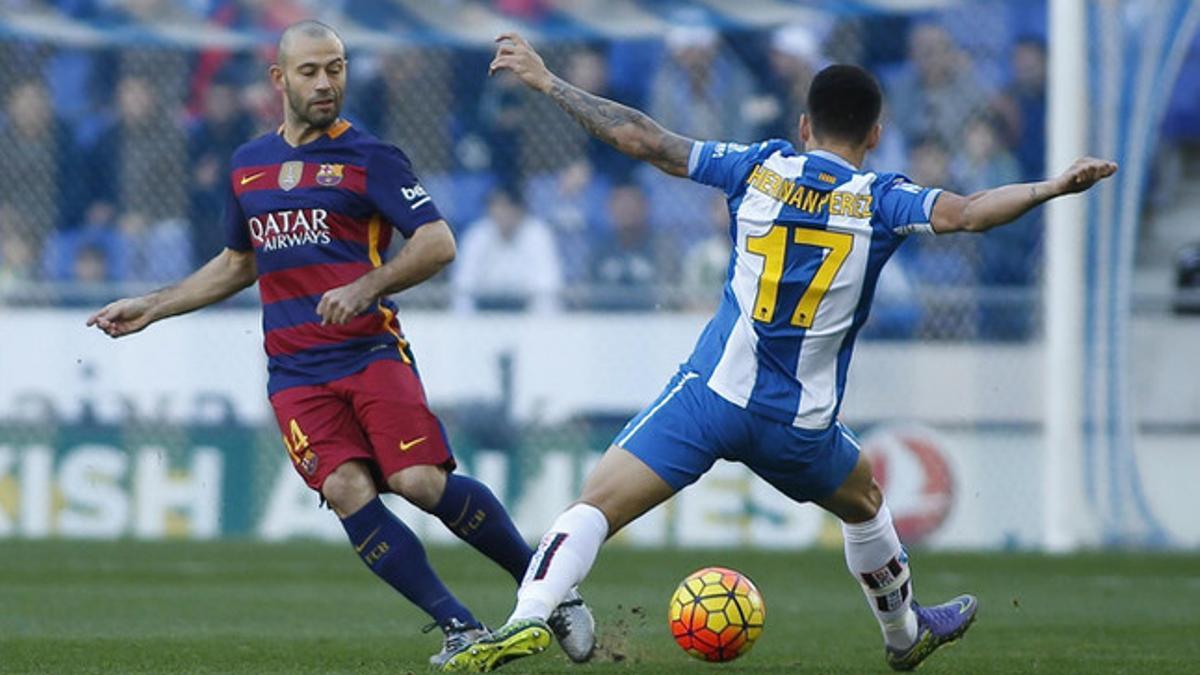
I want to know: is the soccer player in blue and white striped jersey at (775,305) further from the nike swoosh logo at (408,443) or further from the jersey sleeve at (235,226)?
the jersey sleeve at (235,226)

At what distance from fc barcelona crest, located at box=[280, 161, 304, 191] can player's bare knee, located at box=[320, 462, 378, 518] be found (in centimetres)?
97

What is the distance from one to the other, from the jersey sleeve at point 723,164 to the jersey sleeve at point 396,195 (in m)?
0.98

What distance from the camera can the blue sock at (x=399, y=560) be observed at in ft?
24.3

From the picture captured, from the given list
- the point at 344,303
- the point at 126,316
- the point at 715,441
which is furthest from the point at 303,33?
the point at 715,441

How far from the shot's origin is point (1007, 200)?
6535 mm

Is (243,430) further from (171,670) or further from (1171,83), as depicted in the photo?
(171,670)

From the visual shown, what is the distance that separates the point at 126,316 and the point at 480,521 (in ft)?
4.88

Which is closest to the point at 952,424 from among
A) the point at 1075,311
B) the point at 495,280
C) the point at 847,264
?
the point at 1075,311

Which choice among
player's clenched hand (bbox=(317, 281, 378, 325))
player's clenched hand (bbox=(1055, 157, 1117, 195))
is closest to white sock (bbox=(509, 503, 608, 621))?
player's clenched hand (bbox=(317, 281, 378, 325))

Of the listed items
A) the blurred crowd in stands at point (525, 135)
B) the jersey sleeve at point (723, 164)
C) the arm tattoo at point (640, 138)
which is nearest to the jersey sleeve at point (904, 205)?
the jersey sleeve at point (723, 164)

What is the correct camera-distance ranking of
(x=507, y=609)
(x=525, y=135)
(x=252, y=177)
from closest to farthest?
(x=252, y=177)
(x=507, y=609)
(x=525, y=135)

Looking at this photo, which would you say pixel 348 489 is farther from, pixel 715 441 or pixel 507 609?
pixel 507 609

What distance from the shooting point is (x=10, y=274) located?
54.2ft

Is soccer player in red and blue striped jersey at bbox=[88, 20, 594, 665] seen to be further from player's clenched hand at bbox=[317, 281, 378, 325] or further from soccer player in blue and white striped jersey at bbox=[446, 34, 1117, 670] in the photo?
soccer player in blue and white striped jersey at bbox=[446, 34, 1117, 670]
